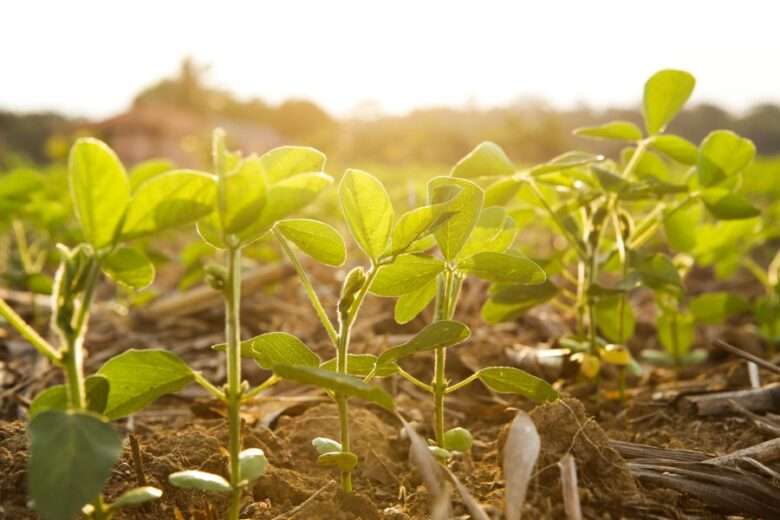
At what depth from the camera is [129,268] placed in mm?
1132

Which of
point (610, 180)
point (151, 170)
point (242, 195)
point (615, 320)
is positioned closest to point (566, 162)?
point (610, 180)

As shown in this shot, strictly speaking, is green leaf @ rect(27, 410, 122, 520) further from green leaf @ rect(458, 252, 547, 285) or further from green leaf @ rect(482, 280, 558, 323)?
green leaf @ rect(482, 280, 558, 323)

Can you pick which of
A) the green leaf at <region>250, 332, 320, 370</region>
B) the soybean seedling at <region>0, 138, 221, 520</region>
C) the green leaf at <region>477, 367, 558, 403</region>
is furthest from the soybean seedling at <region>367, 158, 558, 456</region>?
the soybean seedling at <region>0, 138, 221, 520</region>

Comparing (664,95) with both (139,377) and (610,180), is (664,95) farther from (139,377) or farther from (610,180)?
(139,377)

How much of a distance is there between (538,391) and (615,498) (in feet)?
0.66

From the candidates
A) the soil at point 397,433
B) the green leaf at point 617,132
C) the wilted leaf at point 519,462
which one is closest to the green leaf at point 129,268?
the soil at point 397,433

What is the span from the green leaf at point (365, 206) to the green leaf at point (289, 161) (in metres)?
0.05

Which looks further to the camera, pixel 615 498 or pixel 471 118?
pixel 471 118

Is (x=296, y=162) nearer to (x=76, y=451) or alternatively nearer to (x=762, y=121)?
(x=76, y=451)

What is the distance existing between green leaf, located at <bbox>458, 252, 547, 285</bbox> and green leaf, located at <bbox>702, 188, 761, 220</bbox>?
831 mm

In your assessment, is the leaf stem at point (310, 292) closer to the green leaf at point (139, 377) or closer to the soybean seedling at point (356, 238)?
the soybean seedling at point (356, 238)

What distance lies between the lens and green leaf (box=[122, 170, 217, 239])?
92 centimetres

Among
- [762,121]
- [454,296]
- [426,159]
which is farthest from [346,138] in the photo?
[454,296]

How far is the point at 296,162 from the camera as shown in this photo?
1126mm
